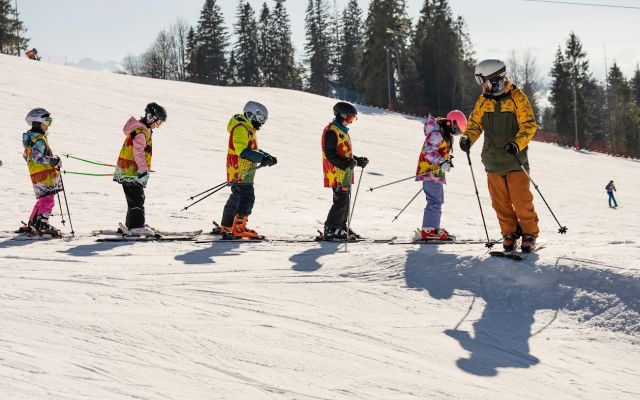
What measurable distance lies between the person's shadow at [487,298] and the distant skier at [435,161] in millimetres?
1016

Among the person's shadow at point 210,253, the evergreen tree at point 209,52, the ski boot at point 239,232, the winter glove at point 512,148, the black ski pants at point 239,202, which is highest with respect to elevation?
the evergreen tree at point 209,52

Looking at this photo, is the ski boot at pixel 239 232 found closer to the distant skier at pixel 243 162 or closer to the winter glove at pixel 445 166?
A: the distant skier at pixel 243 162

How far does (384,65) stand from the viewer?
52.2m

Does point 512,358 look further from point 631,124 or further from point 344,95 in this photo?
point 631,124

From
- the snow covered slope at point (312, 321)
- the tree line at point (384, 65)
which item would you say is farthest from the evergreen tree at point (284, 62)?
the snow covered slope at point (312, 321)

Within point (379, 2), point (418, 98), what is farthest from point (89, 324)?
point (418, 98)

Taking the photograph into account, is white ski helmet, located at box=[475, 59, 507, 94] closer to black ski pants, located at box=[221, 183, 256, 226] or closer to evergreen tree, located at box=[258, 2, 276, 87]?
black ski pants, located at box=[221, 183, 256, 226]

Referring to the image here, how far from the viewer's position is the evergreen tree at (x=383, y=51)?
5075 cm

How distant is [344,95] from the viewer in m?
63.9

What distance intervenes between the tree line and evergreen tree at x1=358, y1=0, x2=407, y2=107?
0.08m

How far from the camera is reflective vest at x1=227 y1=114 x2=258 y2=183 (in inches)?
316

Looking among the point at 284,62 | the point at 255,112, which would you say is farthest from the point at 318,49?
the point at 255,112

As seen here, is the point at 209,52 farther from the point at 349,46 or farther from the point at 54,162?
the point at 54,162

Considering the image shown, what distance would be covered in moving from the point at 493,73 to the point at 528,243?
168cm
